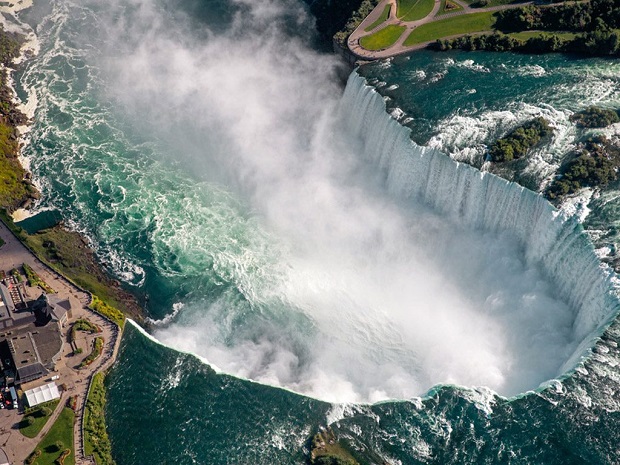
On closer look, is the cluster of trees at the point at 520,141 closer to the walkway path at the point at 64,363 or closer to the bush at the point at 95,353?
the walkway path at the point at 64,363

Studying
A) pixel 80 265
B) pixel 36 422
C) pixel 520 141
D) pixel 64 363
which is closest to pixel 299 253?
pixel 80 265

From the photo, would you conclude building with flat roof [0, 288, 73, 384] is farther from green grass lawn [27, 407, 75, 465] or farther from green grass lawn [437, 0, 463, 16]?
green grass lawn [437, 0, 463, 16]

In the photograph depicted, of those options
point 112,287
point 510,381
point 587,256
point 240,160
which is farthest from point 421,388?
point 240,160

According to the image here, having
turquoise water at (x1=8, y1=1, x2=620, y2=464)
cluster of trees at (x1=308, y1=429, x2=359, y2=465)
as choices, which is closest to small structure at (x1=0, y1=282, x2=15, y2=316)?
turquoise water at (x1=8, y1=1, x2=620, y2=464)

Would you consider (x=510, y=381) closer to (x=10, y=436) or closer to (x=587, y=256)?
(x=587, y=256)

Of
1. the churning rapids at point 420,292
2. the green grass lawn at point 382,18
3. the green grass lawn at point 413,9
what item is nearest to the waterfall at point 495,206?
the churning rapids at point 420,292

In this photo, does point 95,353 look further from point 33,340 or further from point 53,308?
point 53,308
